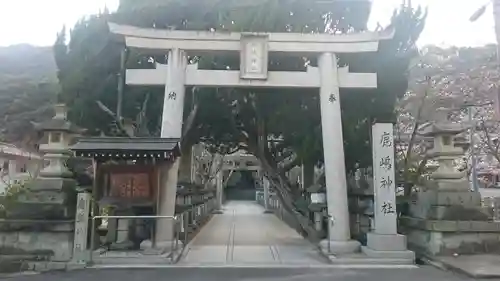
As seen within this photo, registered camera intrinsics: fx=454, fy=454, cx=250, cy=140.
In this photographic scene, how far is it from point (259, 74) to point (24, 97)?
20200 mm

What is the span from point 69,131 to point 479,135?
1875 centimetres

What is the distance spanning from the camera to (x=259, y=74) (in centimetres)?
1124

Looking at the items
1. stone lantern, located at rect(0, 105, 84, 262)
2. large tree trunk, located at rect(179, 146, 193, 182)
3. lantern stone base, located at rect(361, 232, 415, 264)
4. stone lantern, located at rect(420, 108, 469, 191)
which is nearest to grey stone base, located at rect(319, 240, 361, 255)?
lantern stone base, located at rect(361, 232, 415, 264)

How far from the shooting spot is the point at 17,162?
106ft

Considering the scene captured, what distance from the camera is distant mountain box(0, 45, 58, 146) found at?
25.4 metres

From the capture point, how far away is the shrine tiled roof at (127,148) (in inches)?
386

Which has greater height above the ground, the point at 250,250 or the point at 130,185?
the point at 130,185

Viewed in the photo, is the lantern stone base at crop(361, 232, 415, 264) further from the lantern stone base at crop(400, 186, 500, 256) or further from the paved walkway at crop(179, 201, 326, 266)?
the paved walkway at crop(179, 201, 326, 266)

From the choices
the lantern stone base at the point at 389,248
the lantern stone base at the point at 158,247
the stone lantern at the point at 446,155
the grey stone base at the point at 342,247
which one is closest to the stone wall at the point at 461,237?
the lantern stone base at the point at 389,248

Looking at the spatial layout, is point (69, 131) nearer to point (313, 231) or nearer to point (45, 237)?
point (45, 237)

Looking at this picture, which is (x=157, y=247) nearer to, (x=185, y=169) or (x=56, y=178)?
(x=56, y=178)

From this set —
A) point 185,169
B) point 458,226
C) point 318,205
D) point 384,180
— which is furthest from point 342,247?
point 185,169

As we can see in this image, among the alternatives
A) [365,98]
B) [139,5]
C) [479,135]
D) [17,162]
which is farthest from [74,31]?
[17,162]

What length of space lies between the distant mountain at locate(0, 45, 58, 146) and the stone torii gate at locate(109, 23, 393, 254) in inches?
562
